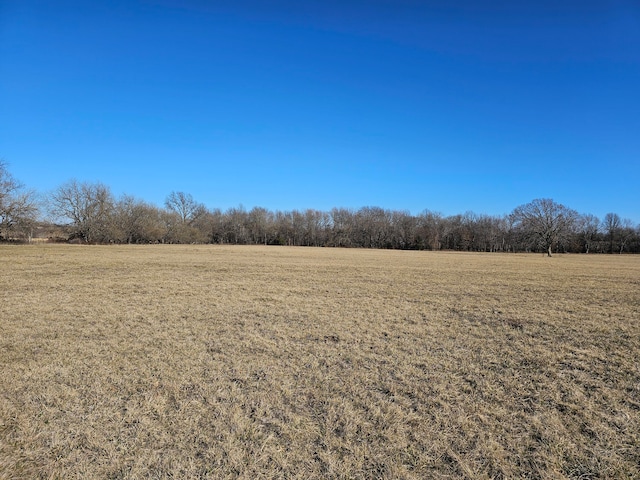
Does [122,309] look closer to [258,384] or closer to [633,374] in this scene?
[258,384]

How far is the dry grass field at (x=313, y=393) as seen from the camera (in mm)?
2992

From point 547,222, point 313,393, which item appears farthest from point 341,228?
point 313,393

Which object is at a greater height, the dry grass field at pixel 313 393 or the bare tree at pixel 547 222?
the bare tree at pixel 547 222

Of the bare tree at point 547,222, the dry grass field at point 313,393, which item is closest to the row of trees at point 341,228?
the bare tree at point 547,222

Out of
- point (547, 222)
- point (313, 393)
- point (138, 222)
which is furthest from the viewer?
point (138, 222)

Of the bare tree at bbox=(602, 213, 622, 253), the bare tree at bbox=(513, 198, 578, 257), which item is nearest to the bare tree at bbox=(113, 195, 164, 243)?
the bare tree at bbox=(513, 198, 578, 257)

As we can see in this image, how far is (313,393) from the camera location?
14.1 ft

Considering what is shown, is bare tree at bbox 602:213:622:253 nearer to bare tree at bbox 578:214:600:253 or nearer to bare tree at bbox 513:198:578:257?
bare tree at bbox 578:214:600:253

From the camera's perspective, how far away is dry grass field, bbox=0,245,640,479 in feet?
9.82

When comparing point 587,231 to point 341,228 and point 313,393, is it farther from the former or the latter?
point 313,393

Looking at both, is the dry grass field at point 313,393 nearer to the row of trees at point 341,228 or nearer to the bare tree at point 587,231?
the row of trees at point 341,228

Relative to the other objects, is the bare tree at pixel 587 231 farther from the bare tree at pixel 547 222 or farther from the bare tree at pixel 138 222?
the bare tree at pixel 138 222

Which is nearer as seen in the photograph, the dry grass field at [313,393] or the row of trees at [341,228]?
the dry grass field at [313,393]

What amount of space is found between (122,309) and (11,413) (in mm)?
5640
